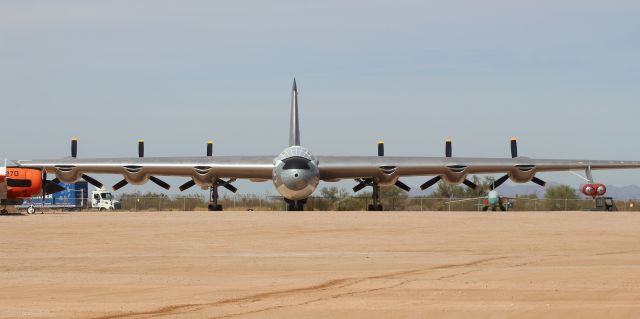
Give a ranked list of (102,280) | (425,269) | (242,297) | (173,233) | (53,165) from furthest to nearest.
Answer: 1. (53,165)
2. (173,233)
3. (425,269)
4. (102,280)
5. (242,297)

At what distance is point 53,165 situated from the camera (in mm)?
63969

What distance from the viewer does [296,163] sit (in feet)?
188

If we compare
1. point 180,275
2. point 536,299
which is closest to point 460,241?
point 180,275

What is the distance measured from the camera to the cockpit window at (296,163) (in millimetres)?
57066

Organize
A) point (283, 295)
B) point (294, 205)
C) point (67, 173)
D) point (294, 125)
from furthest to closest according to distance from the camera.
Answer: point (294, 125) < point (67, 173) < point (294, 205) < point (283, 295)

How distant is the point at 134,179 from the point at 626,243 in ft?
143

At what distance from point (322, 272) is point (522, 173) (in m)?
47.7

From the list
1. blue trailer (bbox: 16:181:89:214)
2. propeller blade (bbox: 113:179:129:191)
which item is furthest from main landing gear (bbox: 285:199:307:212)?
blue trailer (bbox: 16:181:89:214)

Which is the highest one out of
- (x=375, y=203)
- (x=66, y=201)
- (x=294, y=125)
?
(x=294, y=125)

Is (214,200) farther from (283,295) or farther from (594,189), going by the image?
(283,295)

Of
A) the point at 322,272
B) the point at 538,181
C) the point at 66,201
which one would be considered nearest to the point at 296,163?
the point at 538,181

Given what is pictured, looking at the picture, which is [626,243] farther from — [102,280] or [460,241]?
[102,280]

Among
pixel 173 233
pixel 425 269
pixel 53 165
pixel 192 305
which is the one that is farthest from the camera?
pixel 53 165

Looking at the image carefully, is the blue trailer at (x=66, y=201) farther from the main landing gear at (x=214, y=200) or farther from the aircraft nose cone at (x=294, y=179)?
the aircraft nose cone at (x=294, y=179)
